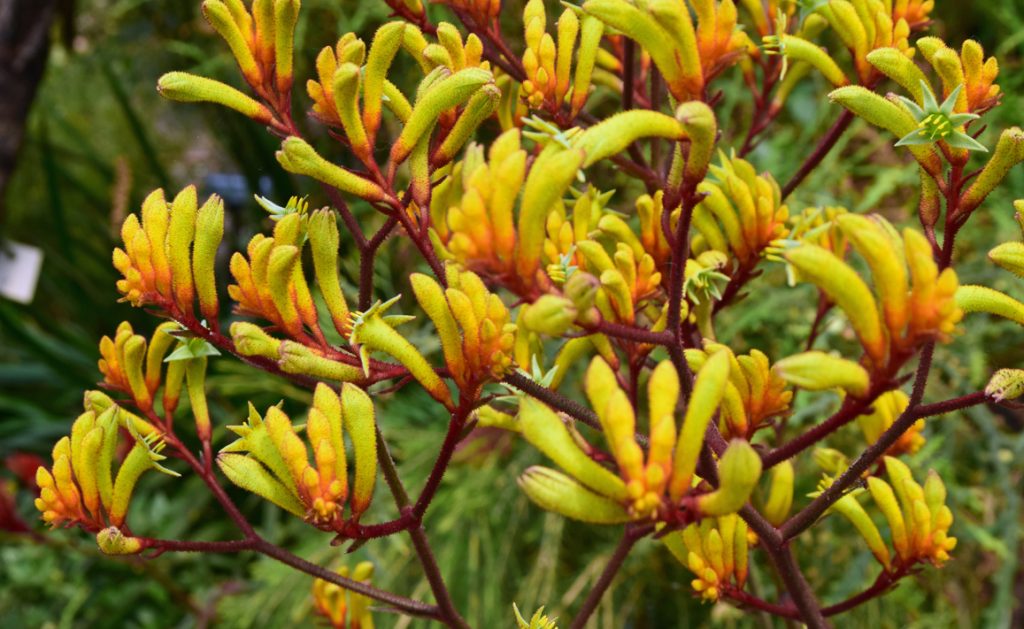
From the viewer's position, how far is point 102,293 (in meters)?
1.65

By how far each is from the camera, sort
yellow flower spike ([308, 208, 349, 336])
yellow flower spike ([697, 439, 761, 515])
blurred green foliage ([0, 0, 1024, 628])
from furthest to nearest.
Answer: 1. blurred green foliage ([0, 0, 1024, 628])
2. yellow flower spike ([308, 208, 349, 336])
3. yellow flower spike ([697, 439, 761, 515])

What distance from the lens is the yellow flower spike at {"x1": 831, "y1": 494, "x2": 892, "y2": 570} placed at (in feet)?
1.36

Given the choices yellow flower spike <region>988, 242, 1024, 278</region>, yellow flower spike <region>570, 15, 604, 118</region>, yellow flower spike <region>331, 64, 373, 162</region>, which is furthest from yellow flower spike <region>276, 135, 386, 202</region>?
yellow flower spike <region>988, 242, 1024, 278</region>

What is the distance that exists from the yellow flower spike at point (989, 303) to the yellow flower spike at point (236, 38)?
273 millimetres

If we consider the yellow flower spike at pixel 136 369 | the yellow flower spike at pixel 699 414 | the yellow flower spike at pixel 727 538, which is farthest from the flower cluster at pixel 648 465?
the yellow flower spike at pixel 136 369

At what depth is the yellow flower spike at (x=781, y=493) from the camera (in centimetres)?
40

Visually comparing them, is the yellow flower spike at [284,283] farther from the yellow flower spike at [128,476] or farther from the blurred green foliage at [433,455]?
the blurred green foliage at [433,455]

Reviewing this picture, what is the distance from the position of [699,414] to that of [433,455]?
0.80m

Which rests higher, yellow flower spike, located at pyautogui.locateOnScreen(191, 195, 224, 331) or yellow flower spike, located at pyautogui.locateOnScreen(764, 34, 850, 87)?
yellow flower spike, located at pyautogui.locateOnScreen(764, 34, 850, 87)

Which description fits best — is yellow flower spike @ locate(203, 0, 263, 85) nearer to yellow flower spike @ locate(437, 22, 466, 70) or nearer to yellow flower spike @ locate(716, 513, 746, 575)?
yellow flower spike @ locate(437, 22, 466, 70)

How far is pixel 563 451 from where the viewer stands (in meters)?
0.29

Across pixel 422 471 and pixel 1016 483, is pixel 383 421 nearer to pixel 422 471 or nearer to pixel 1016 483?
pixel 422 471

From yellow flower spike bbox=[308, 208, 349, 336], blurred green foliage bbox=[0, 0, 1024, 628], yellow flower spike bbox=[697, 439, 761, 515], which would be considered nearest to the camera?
yellow flower spike bbox=[697, 439, 761, 515]

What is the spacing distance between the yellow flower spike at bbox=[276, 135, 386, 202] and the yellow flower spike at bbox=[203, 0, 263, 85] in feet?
0.23
